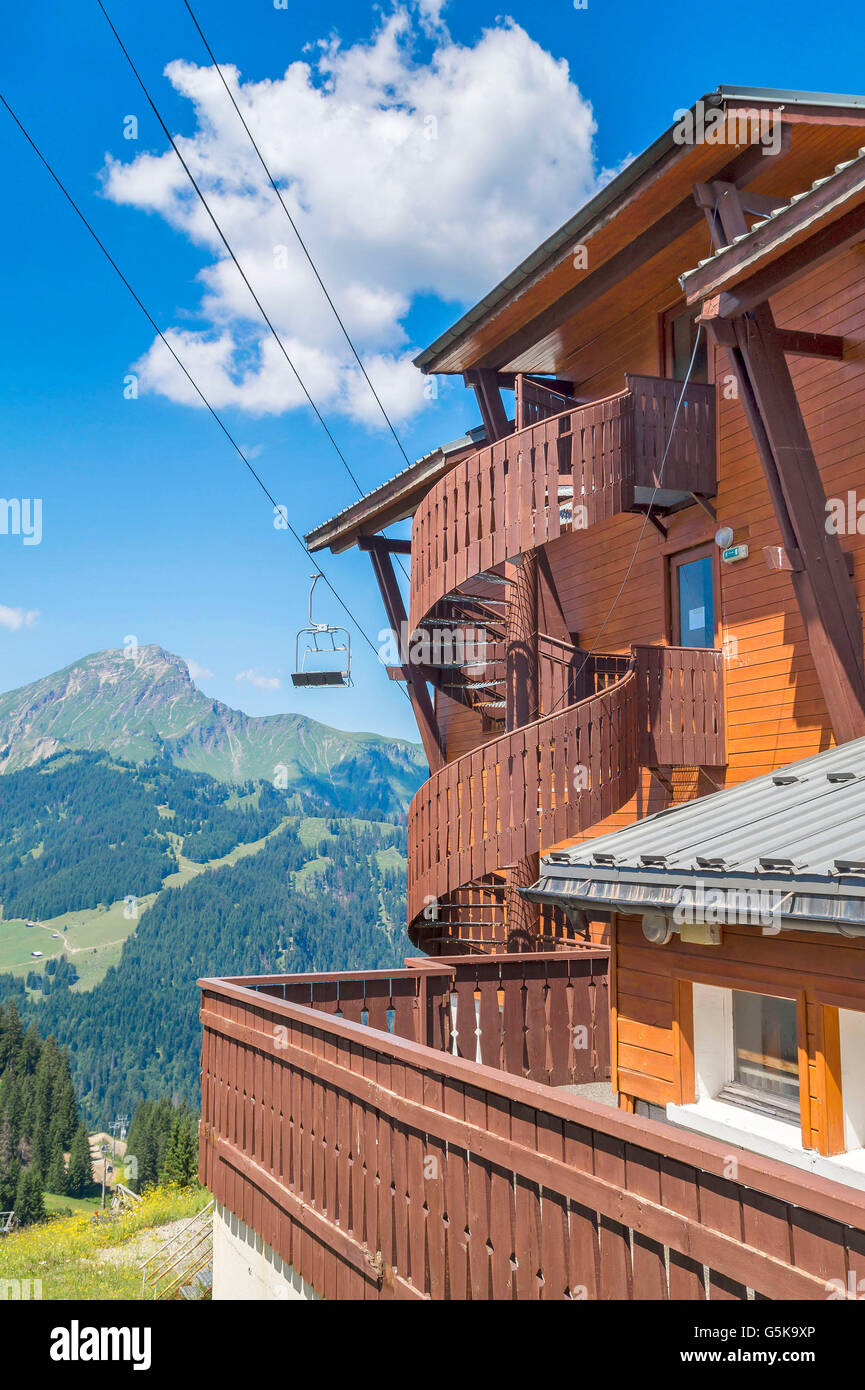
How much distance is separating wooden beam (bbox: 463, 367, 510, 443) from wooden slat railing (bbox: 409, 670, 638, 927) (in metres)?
4.45

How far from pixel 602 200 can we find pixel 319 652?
8.85m

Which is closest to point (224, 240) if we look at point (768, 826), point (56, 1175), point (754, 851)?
point (768, 826)

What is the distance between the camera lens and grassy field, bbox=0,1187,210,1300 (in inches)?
2267

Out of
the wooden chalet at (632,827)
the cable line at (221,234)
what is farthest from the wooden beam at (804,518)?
the cable line at (221,234)

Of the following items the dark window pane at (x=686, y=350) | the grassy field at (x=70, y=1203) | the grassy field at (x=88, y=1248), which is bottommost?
the grassy field at (x=70, y=1203)

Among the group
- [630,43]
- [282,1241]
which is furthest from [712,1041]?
[630,43]

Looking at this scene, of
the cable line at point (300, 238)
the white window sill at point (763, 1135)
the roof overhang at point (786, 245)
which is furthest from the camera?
the cable line at point (300, 238)

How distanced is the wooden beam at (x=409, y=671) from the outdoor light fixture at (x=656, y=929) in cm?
825

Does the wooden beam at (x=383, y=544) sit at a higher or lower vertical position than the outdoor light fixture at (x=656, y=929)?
higher

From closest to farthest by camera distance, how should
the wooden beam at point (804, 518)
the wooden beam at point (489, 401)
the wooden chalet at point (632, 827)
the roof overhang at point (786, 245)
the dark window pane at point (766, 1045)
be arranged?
the wooden chalet at point (632, 827)
the dark window pane at point (766, 1045)
the roof overhang at point (786, 245)
the wooden beam at point (804, 518)
the wooden beam at point (489, 401)

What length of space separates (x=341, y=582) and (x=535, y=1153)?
1443 centimetres

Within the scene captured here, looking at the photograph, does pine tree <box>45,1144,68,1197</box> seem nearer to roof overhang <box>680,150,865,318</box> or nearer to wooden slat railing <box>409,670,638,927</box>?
wooden slat railing <box>409,670,638,927</box>

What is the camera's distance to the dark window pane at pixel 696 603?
10820 millimetres

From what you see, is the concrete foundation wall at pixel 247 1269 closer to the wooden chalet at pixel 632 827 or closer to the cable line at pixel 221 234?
the wooden chalet at pixel 632 827
